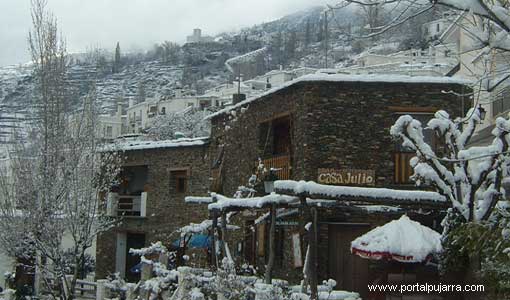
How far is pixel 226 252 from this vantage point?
48.9 feet

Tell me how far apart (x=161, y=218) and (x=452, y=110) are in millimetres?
13629

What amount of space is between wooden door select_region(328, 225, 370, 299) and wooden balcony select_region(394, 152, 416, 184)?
1.64 m

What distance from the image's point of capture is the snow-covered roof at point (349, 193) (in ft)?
38.4

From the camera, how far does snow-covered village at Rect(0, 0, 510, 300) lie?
8797mm

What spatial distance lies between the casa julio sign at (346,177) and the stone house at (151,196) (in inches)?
340

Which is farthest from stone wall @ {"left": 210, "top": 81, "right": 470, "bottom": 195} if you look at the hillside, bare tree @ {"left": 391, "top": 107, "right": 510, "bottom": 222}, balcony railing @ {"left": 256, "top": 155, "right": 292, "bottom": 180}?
the hillside

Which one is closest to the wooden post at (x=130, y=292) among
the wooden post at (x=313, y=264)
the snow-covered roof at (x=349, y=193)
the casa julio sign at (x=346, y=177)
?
the casa julio sign at (x=346, y=177)

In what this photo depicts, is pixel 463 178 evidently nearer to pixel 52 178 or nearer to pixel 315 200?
pixel 315 200

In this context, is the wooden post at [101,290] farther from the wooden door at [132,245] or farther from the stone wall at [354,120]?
the wooden door at [132,245]

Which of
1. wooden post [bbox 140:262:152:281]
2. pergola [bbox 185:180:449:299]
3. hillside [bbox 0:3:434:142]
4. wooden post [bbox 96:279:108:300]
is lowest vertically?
wooden post [bbox 96:279:108:300]

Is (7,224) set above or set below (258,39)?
below

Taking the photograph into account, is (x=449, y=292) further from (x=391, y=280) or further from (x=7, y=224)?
(x=7, y=224)

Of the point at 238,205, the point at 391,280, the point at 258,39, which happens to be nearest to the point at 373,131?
the point at 238,205

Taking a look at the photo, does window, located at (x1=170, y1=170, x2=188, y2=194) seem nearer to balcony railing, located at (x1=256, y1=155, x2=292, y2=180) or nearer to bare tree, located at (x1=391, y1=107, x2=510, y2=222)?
balcony railing, located at (x1=256, y1=155, x2=292, y2=180)
